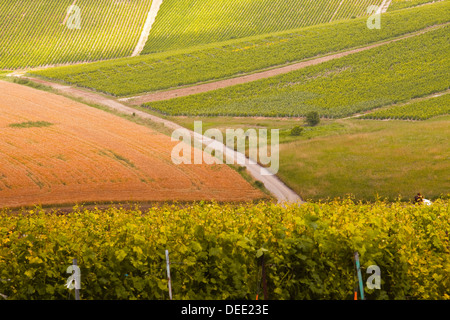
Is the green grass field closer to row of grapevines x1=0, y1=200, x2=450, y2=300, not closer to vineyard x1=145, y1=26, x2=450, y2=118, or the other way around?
vineyard x1=145, y1=26, x2=450, y2=118

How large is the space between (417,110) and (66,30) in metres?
93.7

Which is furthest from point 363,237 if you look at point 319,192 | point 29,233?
point 319,192

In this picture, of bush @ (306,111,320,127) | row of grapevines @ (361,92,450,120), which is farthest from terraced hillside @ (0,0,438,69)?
bush @ (306,111,320,127)

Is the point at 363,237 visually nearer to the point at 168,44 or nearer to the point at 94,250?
A: the point at 94,250

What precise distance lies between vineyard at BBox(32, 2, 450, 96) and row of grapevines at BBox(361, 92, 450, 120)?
1401 inches

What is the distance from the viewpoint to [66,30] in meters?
140

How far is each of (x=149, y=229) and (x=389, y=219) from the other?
32.1 ft

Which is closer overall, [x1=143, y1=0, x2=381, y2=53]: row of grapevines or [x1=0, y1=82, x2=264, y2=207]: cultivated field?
[x1=0, y1=82, x2=264, y2=207]: cultivated field

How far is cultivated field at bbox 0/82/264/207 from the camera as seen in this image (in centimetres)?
5009

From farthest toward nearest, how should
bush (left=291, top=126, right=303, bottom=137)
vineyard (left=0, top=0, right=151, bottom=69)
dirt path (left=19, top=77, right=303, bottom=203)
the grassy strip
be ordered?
1. vineyard (left=0, top=0, right=151, bottom=69)
2. bush (left=291, top=126, right=303, bottom=137)
3. the grassy strip
4. dirt path (left=19, top=77, right=303, bottom=203)

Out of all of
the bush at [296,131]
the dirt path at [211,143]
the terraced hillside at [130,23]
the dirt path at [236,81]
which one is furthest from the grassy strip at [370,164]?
the terraced hillside at [130,23]

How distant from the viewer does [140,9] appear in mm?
150250

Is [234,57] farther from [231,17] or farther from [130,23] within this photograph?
[130,23]

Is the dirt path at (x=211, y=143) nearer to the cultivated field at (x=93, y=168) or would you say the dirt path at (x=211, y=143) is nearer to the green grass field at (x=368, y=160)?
the green grass field at (x=368, y=160)
